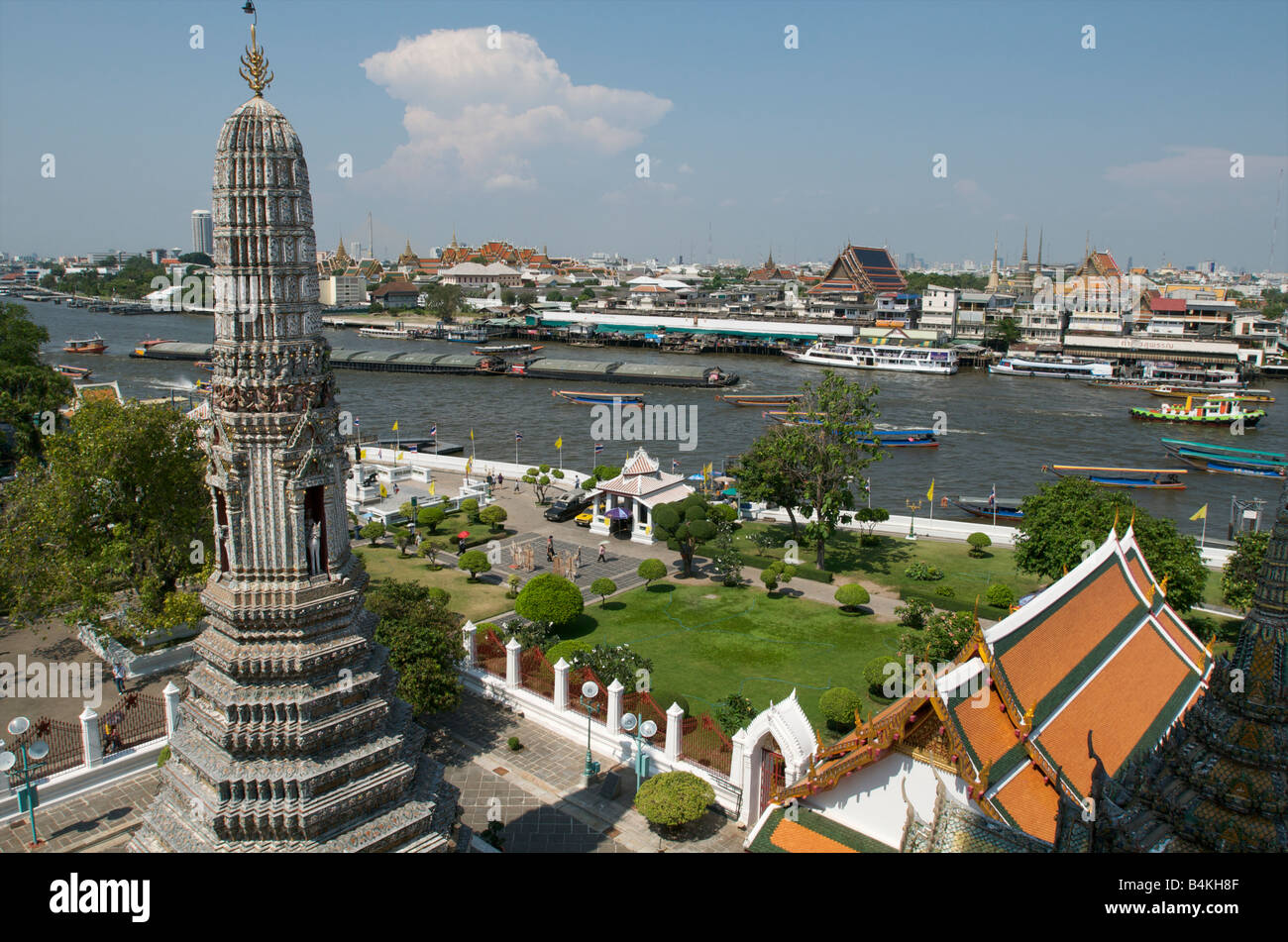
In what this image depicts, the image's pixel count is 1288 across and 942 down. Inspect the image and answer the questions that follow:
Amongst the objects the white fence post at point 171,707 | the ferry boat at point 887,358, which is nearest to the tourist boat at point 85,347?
the ferry boat at point 887,358

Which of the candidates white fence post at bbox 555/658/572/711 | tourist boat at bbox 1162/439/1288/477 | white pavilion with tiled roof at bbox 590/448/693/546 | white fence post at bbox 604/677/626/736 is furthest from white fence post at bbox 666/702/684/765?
tourist boat at bbox 1162/439/1288/477

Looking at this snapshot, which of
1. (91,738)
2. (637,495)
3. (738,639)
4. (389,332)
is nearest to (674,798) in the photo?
(738,639)

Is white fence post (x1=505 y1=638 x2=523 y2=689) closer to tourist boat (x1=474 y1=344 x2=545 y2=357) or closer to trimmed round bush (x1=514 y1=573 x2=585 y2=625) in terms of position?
trimmed round bush (x1=514 y1=573 x2=585 y2=625)

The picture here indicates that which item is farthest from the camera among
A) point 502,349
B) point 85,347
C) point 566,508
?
point 502,349

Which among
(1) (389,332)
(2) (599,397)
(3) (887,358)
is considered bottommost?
(2) (599,397)

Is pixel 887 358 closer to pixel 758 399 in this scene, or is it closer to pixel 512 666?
pixel 758 399

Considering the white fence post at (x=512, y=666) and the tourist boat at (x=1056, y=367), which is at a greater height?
the tourist boat at (x=1056, y=367)

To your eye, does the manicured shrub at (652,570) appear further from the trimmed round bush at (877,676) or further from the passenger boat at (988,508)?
the passenger boat at (988,508)
